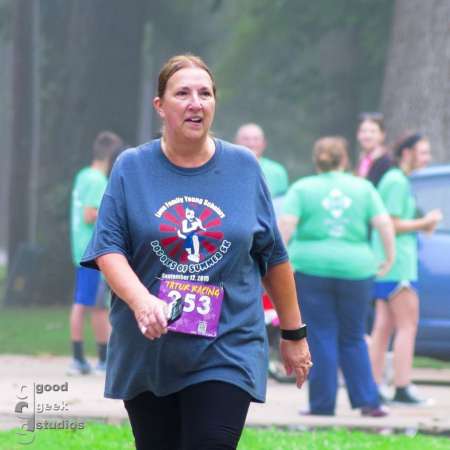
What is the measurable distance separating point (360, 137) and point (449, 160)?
666 centimetres

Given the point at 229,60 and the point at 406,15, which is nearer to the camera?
the point at 406,15

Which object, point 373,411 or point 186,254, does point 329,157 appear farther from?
point 186,254

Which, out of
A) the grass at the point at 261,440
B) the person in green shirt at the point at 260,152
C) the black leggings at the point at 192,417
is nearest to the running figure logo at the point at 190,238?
the black leggings at the point at 192,417

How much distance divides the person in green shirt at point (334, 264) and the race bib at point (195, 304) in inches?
187

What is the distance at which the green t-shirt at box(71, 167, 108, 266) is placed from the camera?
40.8ft

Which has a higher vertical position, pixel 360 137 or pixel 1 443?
pixel 360 137

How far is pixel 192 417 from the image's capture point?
16.7ft

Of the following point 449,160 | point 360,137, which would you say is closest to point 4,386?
point 360,137

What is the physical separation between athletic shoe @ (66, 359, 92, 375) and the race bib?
7.63m

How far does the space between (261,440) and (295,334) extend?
305 centimetres

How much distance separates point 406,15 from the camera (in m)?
19.5

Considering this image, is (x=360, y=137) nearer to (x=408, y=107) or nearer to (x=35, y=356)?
(x=35, y=356)

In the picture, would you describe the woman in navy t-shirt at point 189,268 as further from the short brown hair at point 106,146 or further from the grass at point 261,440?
the short brown hair at point 106,146

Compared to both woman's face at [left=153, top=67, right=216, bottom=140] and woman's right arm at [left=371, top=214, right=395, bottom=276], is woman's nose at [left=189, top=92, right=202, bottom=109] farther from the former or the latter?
woman's right arm at [left=371, top=214, right=395, bottom=276]
